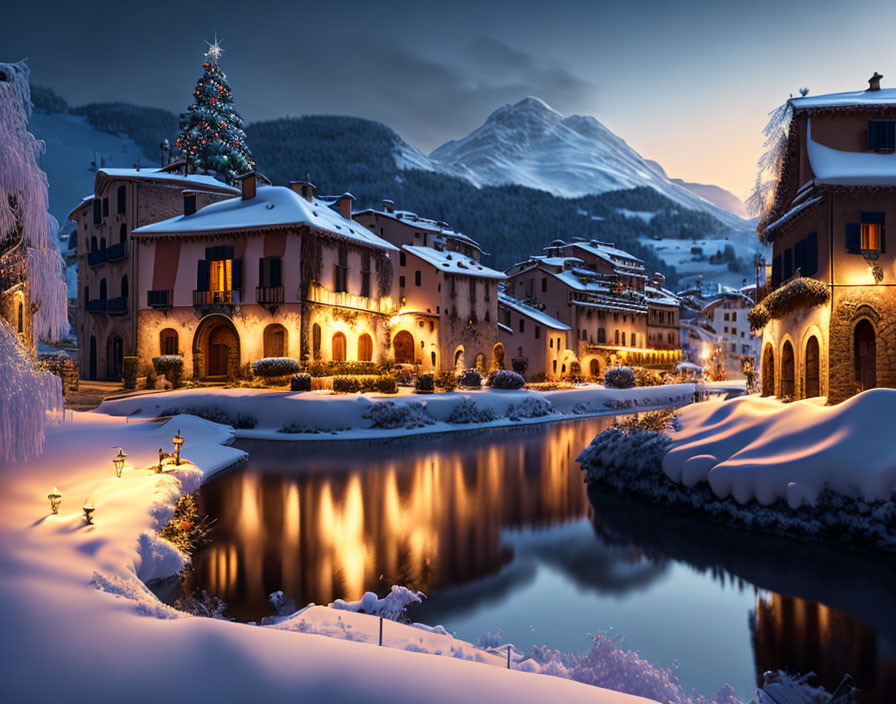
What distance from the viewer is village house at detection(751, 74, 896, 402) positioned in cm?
1889

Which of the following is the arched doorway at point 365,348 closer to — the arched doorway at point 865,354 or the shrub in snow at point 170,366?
the shrub in snow at point 170,366

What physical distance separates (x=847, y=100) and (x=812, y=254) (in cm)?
594

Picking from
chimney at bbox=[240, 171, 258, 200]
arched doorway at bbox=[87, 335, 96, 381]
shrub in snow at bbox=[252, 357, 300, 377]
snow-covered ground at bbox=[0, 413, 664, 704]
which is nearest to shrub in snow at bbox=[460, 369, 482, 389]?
shrub in snow at bbox=[252, 357, 300, 377]

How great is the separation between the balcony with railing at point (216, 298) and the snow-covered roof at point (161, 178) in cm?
1125

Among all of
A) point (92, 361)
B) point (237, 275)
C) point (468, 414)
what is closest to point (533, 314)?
point (468, 414)

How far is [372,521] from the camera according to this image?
11.5 meters

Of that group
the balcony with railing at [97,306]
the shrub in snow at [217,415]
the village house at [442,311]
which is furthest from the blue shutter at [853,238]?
the balcony with railing at [97,306]

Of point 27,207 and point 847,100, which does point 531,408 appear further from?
point 27,207

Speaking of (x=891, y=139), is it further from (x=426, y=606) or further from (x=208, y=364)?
(x=208, y=364)

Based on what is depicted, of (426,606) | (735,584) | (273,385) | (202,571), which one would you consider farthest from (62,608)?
(273,385)

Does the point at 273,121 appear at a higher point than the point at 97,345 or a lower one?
higher

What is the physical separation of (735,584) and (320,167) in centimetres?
13325

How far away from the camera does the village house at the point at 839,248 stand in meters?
18.9

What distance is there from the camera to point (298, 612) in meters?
7.11
